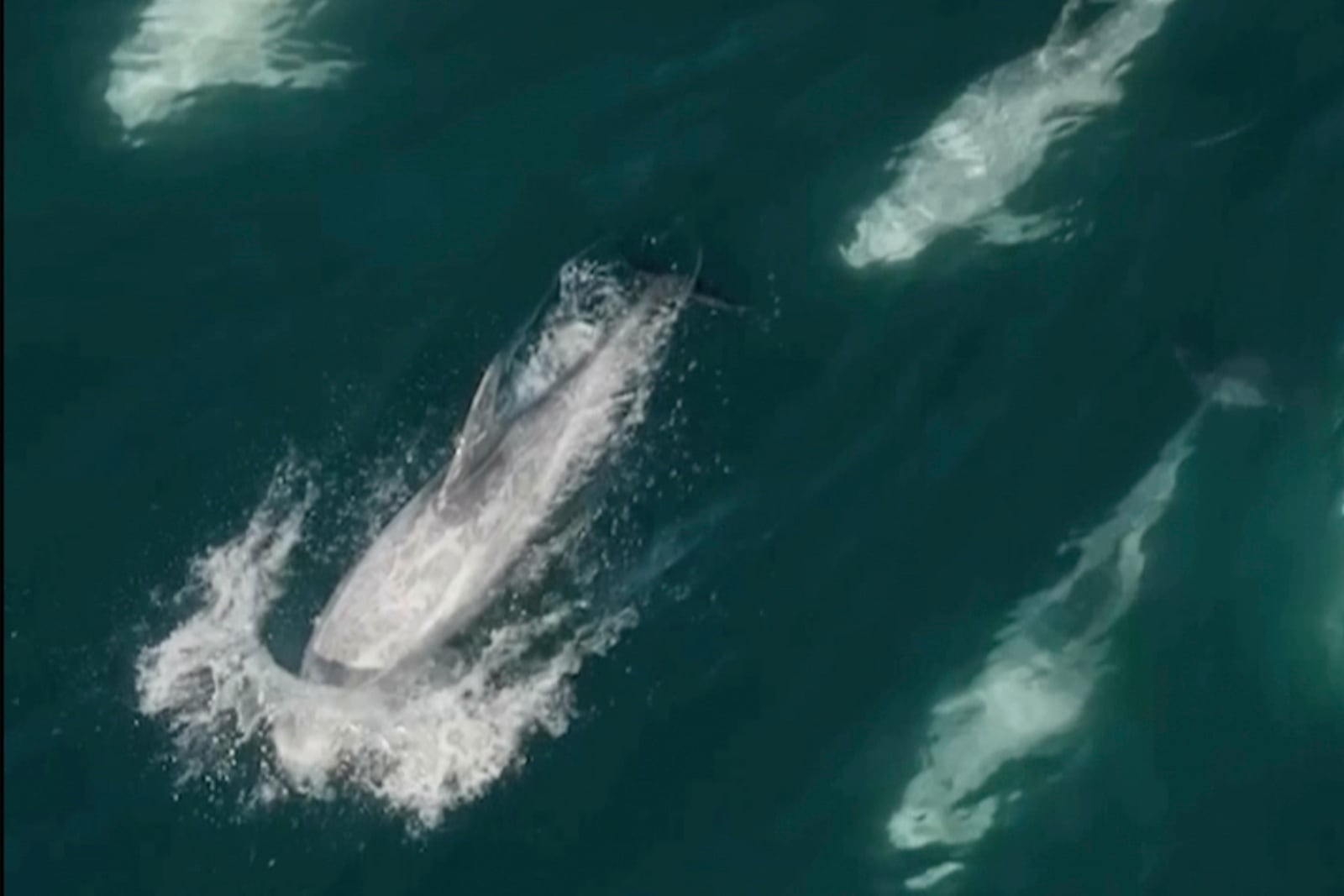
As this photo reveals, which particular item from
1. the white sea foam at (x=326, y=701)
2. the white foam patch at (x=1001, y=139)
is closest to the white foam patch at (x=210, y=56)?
the white sea foam at (x=326, y=701)

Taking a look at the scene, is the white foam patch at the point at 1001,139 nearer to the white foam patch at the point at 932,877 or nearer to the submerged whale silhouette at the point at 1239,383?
the submerged whale silhouette at the point at 1239,383

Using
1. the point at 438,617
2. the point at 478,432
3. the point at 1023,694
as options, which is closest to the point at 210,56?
the point at 478,432

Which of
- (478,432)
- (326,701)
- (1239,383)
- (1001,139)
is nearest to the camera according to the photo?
(326,701)

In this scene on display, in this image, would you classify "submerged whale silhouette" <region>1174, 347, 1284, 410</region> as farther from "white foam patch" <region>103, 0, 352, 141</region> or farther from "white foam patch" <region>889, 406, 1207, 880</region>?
"white foam patch" <region>103, 0, 352, 141</region>

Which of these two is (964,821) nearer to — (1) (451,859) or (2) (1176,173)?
(1) (451,859)

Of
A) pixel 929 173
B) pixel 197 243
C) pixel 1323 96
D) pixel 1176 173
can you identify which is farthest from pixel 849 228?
pixel 197 243

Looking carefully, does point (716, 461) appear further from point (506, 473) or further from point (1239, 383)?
point (1239, 383)

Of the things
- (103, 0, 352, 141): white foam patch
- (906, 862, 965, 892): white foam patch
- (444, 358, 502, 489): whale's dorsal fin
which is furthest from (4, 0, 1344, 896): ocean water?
(103, 0, 352, 141): white foam patch
